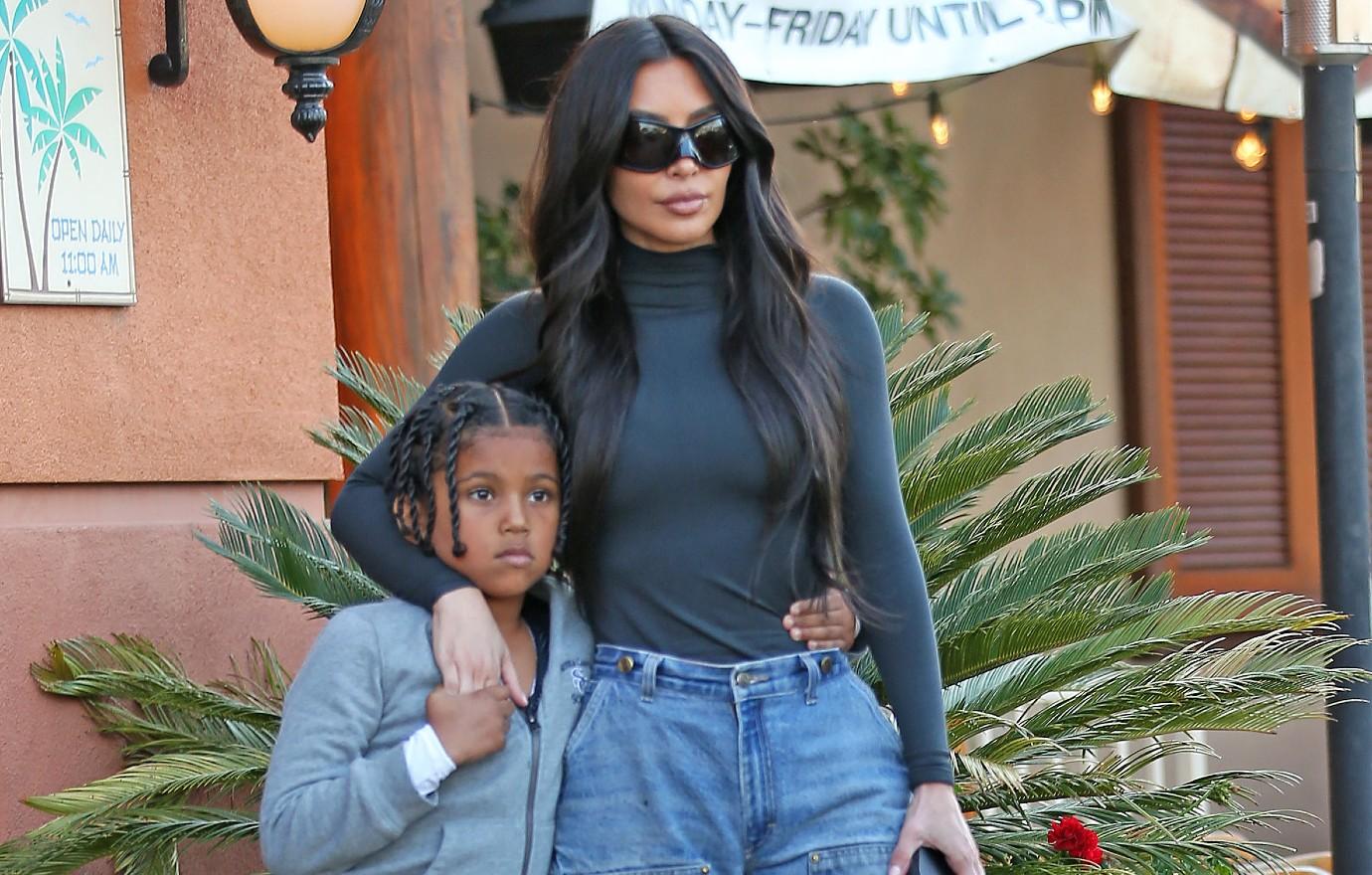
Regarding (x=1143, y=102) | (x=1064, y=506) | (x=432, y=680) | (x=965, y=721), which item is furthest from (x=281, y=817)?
(x=1143, y=102)

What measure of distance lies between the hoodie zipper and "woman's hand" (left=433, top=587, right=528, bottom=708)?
0.08 feet

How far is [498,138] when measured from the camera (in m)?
6.88

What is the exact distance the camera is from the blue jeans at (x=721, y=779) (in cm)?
212

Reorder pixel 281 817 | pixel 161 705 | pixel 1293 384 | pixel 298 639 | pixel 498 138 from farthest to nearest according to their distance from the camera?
pixel 1293 384 < pixel 498 138 < pixel 298 639 < pixel 161 705 < pixel 281 817

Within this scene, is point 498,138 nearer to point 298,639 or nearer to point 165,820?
point 298,639

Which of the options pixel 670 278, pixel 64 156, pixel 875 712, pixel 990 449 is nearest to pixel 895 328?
pixel 990 449

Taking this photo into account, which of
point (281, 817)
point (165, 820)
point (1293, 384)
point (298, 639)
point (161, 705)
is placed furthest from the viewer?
point (1293, 384)

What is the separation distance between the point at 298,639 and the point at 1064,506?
182cm

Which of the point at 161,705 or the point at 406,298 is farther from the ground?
the point at 406,298

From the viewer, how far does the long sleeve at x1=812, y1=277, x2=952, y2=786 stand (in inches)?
88.6

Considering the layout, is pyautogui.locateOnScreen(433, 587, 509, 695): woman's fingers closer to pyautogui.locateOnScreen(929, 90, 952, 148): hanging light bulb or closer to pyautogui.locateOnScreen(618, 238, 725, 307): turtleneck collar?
pyautogui.locateOnScreen(618, 238, 725, 307): turtleneck collar

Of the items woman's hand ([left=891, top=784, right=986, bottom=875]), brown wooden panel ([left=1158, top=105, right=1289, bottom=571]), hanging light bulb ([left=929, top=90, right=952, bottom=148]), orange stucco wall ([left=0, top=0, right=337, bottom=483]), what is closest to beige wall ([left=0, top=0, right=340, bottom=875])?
orange stucco wall ([left=0, top=0, right=337, bottom=483])

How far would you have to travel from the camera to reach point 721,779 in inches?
84.0

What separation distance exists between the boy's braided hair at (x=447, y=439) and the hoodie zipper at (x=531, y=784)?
0.21m
